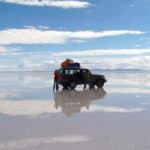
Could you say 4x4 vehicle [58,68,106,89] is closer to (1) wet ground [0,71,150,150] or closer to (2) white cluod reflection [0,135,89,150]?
(1) wet ground [0,71,150,150]

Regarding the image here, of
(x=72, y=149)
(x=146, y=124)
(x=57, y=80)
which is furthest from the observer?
(x=57, y=80)

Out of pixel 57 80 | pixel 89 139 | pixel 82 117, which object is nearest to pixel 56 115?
pixel 82 117

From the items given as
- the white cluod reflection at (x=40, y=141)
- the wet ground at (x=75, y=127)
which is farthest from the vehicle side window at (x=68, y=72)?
the white cluod reflection at (x=40, y=141)

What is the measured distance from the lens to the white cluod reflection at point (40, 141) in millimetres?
9070

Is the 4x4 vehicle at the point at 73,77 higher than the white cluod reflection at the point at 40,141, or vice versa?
the 4x4 vehicle at the point at 73,77

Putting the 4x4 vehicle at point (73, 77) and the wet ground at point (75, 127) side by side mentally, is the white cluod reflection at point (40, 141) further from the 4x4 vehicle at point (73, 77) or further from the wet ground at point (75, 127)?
the 4x4 vehicle at point (73, 77)

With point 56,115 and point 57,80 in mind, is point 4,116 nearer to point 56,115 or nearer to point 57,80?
point 56,115

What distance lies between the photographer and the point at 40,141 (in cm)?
966

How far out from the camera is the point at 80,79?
1113 inches

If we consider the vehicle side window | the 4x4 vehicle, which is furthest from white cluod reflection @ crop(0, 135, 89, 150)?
the vehicle side window

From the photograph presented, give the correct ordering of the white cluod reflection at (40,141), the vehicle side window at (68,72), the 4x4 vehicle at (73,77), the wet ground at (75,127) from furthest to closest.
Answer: the vehicle side window at (68,72) → the 4x4 vehicle at (73,77) → the wet ground at (75,127) → the white cluod reflection at (40,141)

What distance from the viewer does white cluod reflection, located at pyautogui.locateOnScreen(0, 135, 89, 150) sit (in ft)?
29.8

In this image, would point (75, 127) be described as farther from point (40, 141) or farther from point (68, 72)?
point (68, 72)

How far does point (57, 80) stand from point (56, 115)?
13.0 m
